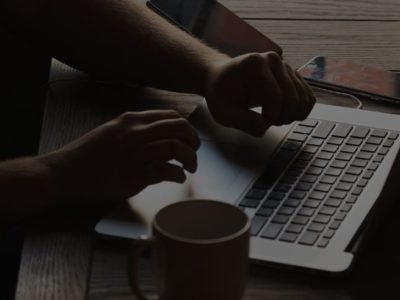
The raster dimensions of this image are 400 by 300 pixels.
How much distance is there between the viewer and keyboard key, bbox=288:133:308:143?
1.14 m

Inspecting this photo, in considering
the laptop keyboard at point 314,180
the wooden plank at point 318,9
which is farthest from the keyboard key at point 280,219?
the wooden plank at point 318,9

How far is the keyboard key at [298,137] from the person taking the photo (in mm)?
1141

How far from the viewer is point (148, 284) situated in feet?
2.78

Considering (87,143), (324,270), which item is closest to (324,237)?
(324,270)

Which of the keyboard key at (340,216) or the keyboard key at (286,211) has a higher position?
the keyboard key at (340,216)

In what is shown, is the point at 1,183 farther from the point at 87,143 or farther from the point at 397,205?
the point at 397,205

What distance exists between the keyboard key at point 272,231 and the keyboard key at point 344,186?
4.5 inches

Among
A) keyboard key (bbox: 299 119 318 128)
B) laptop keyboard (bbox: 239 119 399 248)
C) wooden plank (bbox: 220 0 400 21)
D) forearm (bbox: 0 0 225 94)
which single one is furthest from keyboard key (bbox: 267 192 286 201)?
wooden plank (bbox: 220 0 400 21)

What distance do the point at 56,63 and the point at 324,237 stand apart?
0.65 m

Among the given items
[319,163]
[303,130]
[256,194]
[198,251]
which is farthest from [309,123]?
[198,251]

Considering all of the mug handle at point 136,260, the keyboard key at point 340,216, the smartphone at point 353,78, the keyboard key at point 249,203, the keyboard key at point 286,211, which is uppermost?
the mug handle at point 136,260

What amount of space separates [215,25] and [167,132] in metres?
0.44

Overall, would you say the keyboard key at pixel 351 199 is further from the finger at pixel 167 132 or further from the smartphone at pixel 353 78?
the smartphone at pixel 353 78

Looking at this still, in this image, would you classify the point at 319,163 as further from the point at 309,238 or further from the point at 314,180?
the point at 309,238
